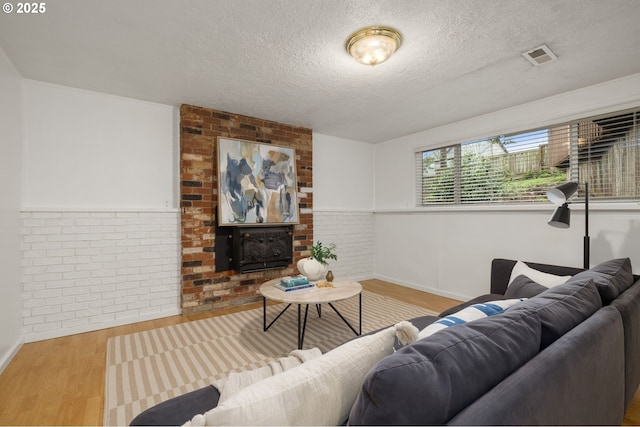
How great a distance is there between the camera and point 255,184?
12.2 feet

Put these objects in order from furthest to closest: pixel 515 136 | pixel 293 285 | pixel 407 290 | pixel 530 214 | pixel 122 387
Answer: pixel 407 290 → pixel 515 136 → pixel 530 214 → pixel 293 285 → pixel 122 387

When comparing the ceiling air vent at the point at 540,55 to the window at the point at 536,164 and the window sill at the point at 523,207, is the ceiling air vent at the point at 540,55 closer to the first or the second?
the window at the point at 536,164

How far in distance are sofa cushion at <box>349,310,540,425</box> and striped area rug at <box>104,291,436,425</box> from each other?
176 centimetres

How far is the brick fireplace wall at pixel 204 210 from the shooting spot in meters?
3.34

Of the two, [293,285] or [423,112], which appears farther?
[423,112]

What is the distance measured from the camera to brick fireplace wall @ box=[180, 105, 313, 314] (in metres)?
3.34

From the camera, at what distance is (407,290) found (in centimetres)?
434

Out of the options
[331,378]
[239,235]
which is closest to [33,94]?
[239,235]

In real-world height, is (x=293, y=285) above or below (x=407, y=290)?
above

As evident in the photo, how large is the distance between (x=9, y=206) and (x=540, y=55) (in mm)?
4395

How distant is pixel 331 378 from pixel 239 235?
9.49 feet

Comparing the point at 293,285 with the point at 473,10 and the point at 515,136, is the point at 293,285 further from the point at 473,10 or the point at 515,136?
the point at 515,136

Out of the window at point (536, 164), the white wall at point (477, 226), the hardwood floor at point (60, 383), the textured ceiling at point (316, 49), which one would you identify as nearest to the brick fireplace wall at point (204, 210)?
the textured ceiling at point (316, 49)

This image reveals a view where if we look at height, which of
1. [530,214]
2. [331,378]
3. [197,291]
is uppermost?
[530,214]
